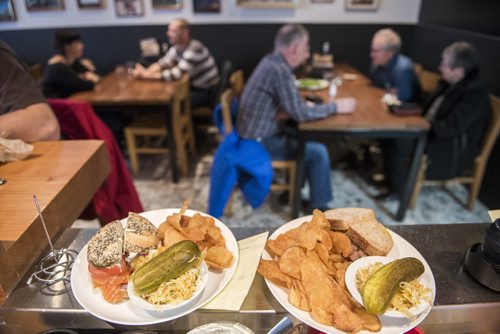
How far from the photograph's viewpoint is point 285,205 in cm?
305

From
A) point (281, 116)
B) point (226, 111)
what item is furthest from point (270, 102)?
point (226, 111)

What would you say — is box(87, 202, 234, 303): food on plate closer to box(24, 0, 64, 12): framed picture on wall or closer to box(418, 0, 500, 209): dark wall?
box(418, 0, 500, 209): dark wall

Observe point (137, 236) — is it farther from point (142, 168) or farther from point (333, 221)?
point (142, 168)

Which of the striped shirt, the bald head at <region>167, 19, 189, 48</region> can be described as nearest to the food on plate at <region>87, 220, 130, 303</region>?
the striped shirt

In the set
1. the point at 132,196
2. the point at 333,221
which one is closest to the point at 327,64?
the point at 132,196

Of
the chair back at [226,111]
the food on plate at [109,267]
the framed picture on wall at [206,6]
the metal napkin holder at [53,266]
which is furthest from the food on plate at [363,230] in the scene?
the framed picture on wall at [206,6]

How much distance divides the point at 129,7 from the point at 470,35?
409 centimetres

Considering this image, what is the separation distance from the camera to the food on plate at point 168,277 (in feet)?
2.44

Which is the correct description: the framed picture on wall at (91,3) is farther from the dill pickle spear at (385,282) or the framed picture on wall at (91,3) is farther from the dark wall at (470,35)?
the dill pickle spear at (385,282)

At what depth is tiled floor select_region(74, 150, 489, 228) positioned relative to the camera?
112 inches

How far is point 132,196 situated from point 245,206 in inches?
54.2

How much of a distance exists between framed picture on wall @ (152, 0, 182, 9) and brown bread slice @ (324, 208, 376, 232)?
4.44m

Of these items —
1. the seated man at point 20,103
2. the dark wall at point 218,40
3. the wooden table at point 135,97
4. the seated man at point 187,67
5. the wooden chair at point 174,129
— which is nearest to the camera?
the seated man at point 20,103

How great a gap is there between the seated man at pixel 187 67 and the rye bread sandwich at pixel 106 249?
3004mm
